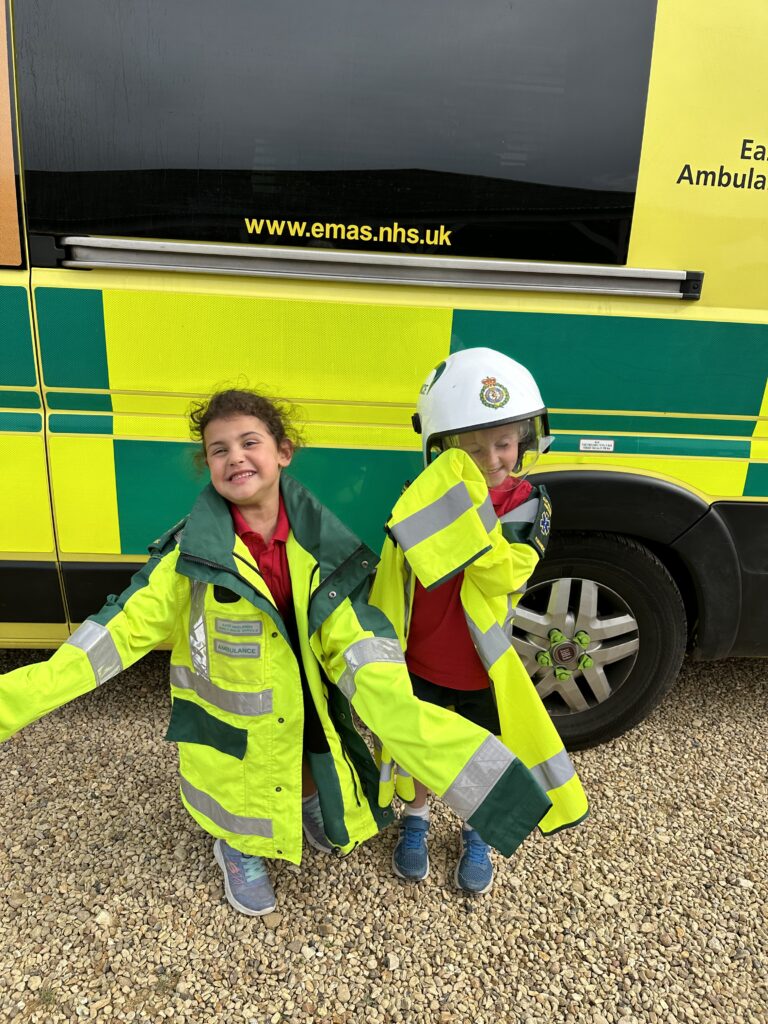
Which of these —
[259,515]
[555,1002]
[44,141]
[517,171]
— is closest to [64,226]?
[44,141]

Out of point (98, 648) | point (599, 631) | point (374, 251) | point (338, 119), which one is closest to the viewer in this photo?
point (98, 648)

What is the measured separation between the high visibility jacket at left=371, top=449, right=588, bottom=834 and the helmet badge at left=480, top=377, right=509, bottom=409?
0.50ft

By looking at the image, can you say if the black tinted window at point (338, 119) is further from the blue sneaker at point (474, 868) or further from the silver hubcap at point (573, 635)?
the blue sneaker at point (474, 868)

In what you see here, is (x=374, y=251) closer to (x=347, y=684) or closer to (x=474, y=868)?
(x=347, y=684)

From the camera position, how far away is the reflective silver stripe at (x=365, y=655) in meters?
1.63

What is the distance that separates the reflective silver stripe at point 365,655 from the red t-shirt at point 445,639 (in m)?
0.30

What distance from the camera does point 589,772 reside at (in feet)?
8.63

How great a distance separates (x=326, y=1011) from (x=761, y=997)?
109cm

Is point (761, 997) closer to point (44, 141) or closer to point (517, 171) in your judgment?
point (517, 171)

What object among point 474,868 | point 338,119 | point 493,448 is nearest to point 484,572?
point 493,448

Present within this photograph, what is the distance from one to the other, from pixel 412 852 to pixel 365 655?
83 cm

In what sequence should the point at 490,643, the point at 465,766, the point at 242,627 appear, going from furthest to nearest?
the point at 490,643
the point at 242,627
the point at 465,766

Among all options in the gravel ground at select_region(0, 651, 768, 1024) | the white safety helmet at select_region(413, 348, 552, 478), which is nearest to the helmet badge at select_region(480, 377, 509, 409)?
the white safety helmet at select_region(413, 348, 552, 478)

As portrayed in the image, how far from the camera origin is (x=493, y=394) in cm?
174
